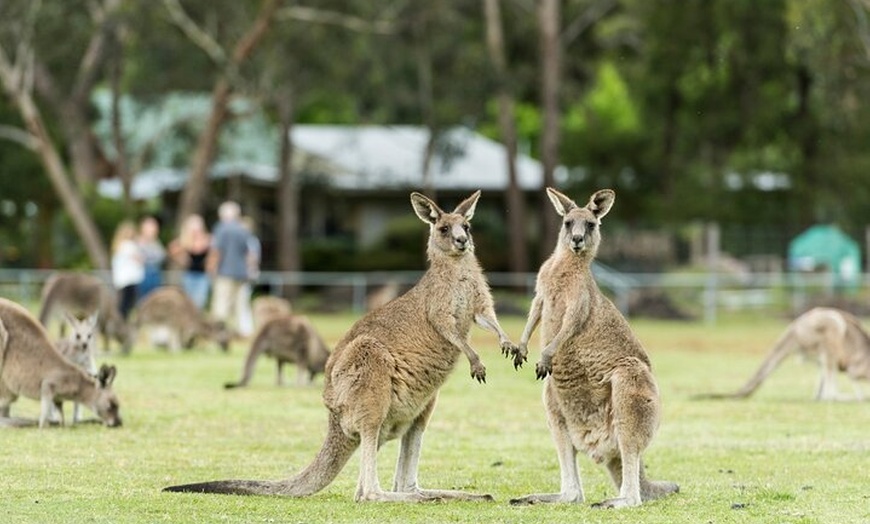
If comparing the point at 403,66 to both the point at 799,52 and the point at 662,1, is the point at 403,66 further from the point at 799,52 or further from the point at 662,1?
the point at 799,52

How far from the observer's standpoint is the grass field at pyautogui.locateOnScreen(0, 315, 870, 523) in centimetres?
863

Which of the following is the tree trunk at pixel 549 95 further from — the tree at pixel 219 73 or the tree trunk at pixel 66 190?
the tree trunk at pixel 66 190

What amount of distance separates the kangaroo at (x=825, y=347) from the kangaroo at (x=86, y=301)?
7.72 m

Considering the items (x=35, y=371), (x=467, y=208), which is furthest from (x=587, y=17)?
(x=467, y=208)

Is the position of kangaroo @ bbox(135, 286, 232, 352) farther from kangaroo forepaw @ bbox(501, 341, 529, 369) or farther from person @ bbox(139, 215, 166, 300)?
kangaroo forepaw @ bbox(501, 341, 529, 369)

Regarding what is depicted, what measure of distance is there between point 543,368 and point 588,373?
30 centimetres

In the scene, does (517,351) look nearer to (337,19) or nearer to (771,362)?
(771,362)

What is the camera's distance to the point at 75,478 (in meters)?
9.80

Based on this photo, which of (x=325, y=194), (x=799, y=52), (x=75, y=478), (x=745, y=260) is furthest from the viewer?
(x=325, y=194)

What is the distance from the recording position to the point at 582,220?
9.25 metres

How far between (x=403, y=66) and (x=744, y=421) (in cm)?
2796

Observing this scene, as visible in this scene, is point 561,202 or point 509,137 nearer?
point 561,202

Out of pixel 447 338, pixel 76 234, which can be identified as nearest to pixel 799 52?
pixel 76 234

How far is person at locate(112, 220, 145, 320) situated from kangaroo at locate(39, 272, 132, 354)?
170 cm
